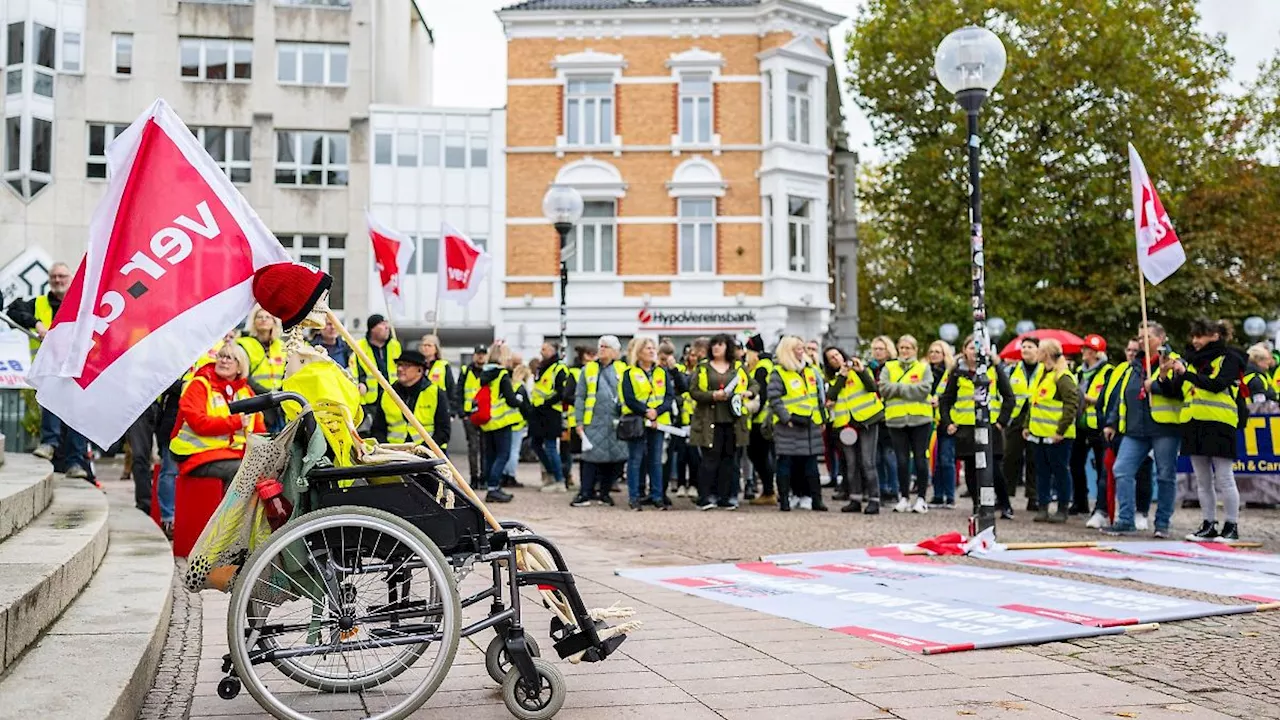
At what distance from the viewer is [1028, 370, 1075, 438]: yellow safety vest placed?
12977 mm

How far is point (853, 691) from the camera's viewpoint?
5.43m

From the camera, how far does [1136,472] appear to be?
12141 millimetres

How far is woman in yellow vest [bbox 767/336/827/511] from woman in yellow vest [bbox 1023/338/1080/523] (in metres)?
2.20

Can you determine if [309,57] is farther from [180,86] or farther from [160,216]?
[160,216]

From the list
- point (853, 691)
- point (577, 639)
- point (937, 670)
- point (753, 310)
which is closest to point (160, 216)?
point (577, 639)

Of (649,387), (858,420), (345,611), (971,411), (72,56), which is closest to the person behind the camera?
(345,611)

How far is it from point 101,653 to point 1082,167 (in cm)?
3450

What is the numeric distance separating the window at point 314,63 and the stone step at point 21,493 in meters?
30.2

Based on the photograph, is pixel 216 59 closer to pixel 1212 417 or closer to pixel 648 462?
pixel 648 462

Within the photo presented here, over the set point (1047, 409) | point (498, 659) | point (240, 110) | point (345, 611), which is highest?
point (240, 110)

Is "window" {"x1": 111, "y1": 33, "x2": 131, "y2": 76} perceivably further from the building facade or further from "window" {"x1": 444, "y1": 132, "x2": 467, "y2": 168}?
"window" {"x1": 444, "y1": 132, "x2": 467, "y2": 168}

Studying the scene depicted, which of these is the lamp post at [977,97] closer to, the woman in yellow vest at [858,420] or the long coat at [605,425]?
the woman in yellow vest at [858,420]

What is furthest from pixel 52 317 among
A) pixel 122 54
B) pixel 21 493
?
pixel 122 54

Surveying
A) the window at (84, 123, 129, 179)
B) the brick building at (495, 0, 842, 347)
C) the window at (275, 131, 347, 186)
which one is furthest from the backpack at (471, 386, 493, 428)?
the window at (84, 123, 129, 179)
